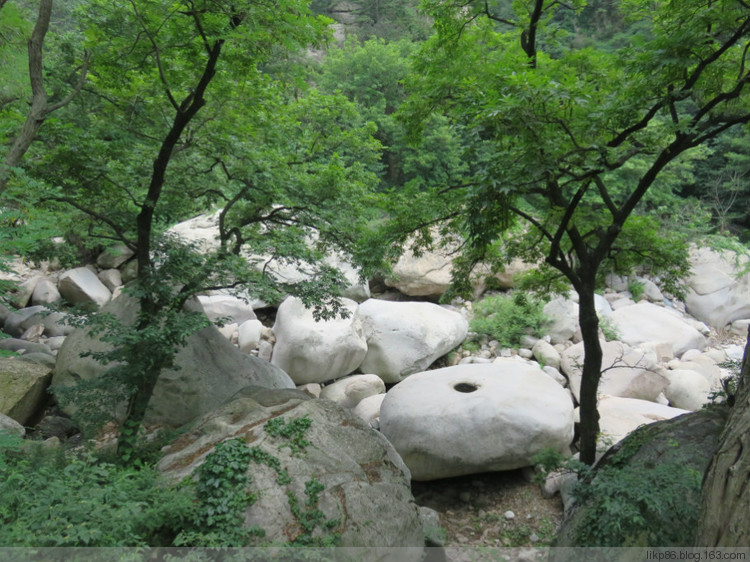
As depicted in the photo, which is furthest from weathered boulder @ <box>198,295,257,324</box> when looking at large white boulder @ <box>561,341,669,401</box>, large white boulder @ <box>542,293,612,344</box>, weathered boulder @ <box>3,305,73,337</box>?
large white boulder @ <box>561,341,669,401</box>

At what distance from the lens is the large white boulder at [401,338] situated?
10039mm

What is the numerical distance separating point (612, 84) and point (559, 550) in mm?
4360

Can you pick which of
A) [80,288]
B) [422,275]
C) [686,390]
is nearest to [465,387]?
[686,390]

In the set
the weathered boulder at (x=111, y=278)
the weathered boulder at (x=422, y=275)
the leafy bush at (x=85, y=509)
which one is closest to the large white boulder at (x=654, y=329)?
the weathered boulder at (x=422, y=275)

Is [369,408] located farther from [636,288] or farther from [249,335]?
[636,288]

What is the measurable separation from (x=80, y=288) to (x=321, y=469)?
903cm

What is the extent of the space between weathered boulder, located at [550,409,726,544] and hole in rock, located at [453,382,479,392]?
267cm

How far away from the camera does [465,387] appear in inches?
306

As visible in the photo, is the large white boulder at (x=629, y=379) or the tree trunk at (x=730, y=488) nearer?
the tree trunk at (x=730, y=488)

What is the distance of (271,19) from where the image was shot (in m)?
4.93

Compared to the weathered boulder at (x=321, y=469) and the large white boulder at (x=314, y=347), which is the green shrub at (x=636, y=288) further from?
the weathered boulder at (x=321, y=469)

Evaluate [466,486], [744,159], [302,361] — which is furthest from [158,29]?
[744,159]

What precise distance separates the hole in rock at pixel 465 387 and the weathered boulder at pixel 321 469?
96.1 inches

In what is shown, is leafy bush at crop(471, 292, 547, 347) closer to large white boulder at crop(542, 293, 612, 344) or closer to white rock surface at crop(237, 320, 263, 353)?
large white boulder at crop(542, 293, 612, 344)
